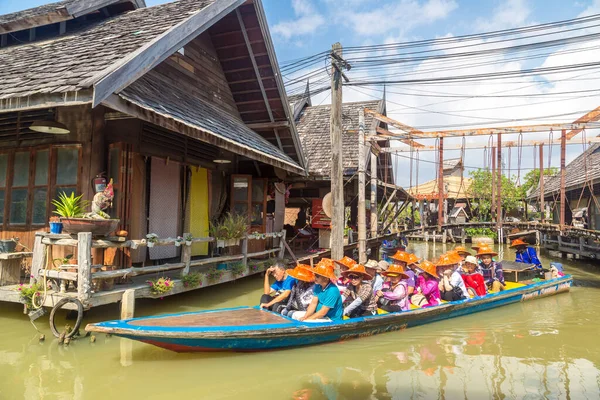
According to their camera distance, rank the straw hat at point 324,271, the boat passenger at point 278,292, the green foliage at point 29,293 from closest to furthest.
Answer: the straw hat at point 324,271
the green foliage at point 29,293
the boat passenger at point 278,292

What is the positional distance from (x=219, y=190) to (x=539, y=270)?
9190 mm

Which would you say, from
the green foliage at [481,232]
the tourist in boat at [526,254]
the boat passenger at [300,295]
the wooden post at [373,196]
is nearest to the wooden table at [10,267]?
the boat passenger at [300,295]

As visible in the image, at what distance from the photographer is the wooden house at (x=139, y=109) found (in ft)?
20.7

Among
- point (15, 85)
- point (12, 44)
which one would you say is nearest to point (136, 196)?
point (15, 85)

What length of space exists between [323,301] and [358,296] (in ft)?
2.73

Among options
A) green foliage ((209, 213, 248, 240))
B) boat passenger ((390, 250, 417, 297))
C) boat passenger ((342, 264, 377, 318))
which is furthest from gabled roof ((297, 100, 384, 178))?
boat passenger ((342, 264, 377, 318))

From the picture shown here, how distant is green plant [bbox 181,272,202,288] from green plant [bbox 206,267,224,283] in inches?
22.4

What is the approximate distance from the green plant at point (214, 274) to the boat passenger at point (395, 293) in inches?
132

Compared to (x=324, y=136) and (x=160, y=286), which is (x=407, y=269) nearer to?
(x=160, y=286)

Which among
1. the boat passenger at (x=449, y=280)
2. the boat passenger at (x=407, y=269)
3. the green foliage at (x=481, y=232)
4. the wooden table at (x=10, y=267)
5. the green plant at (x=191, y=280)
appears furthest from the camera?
the green foliage at (x=481, y=232)

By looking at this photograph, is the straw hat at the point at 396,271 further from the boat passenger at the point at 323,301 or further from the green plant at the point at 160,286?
the green plant at the point at 160,286

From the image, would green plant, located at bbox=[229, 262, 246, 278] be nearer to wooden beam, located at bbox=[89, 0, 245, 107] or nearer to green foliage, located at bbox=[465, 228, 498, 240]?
wooden beam, located at bbox=[89, 0, 245, 107]

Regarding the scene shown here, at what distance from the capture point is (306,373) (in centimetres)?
541

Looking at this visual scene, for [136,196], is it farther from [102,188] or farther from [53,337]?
[53,337]
